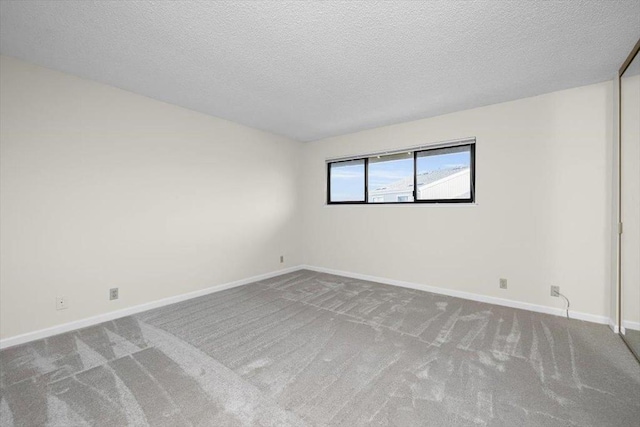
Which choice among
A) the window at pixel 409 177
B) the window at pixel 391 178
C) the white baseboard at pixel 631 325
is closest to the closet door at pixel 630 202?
the white baseboard at pixel 631 325

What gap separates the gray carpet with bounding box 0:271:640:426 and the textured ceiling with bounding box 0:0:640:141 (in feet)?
8.02

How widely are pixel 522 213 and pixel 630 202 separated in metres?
0.85

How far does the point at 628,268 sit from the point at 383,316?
224cm

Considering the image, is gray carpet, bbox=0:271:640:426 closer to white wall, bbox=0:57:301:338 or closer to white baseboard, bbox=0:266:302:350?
white baseboard, bbox=0:266:302:350

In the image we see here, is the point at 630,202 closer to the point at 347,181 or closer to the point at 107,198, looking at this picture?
the point at 347,181

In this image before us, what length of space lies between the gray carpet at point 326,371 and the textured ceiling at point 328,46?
2.44 m

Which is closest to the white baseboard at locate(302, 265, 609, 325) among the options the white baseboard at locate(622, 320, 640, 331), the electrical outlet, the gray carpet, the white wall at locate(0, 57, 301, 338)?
the gray carpet

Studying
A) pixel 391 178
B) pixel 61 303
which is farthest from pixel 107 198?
pixel 391 178

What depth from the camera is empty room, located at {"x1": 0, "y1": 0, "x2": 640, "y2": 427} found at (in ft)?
5.60

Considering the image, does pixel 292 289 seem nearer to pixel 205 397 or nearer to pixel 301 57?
pixel 205 397

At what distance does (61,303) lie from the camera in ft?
8.34

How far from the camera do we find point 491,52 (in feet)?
7.18

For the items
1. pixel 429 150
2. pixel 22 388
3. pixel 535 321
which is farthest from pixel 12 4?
pixel 535 321

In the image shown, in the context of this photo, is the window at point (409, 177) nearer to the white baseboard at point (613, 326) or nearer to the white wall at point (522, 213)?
the white wall at point (522, 213)
